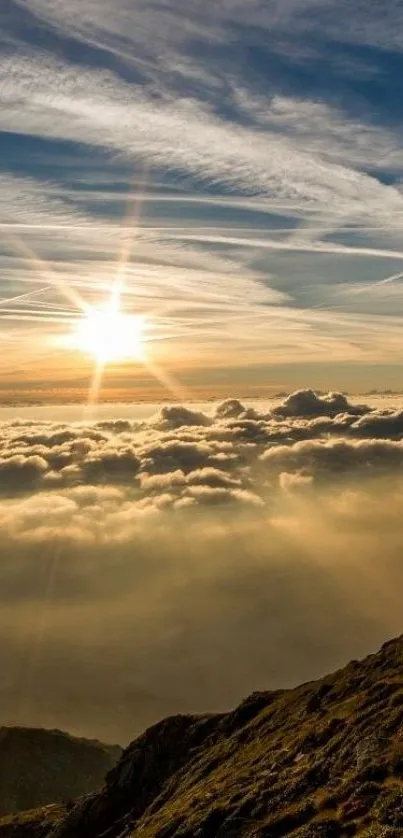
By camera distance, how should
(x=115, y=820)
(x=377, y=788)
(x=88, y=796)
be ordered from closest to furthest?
(x=377, y=788)
(x=115, y=820)
(x=88, y=796)

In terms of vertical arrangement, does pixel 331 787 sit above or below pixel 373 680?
below

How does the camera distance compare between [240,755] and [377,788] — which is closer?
[377,788]

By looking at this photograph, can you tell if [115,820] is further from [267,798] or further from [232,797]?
[267,798]

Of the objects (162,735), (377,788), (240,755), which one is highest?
(162,735)

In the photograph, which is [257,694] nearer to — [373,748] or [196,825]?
[196,825]

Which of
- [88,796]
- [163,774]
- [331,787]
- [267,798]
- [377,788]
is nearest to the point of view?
[377,788]

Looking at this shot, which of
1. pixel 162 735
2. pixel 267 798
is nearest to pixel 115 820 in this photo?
pixel 162 735
